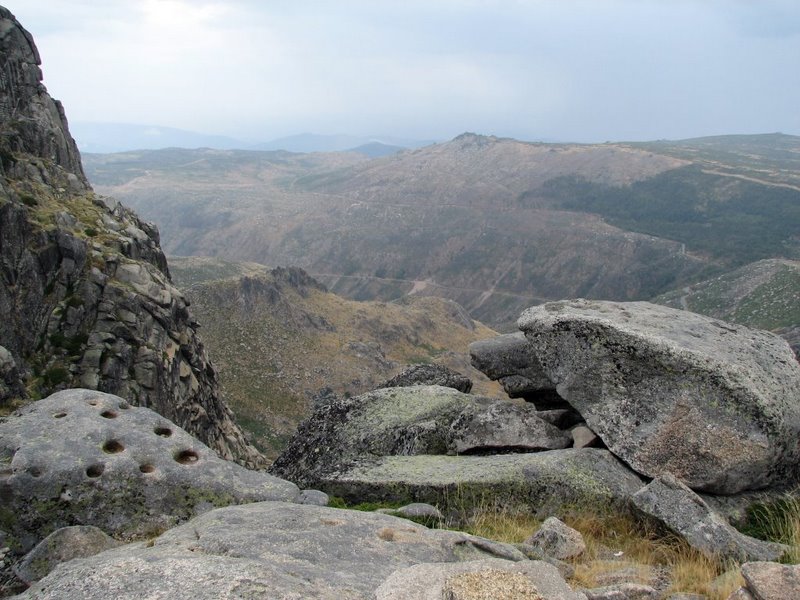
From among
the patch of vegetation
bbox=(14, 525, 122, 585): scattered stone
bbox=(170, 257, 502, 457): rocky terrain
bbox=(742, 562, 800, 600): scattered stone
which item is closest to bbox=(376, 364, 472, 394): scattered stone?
the patch of vegetation

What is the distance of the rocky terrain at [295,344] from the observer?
67.9 metres

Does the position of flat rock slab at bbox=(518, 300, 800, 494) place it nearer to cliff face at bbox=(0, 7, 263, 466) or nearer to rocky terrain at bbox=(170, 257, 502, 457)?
cliff face at bbox=(0, 7, 263, 466)

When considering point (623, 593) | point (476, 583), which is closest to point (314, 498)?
point (623, 593)

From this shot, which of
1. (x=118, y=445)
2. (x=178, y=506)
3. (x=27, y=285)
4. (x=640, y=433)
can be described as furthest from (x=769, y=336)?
(x=27, y=285)

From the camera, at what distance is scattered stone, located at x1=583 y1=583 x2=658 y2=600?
795cm

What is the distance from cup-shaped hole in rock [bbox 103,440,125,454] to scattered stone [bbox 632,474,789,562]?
1060 centimetres

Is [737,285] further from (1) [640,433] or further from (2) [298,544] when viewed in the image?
(2) [298,544]

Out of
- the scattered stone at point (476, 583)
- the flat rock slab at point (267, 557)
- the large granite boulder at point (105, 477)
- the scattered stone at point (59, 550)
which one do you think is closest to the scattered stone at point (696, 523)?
the flat rock slab at point (267, 557)

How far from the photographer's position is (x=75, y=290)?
29.8 meters

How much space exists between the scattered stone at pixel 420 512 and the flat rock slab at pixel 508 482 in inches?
37.0

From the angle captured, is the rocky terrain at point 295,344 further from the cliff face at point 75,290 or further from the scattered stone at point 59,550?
the scattered stone at point 59,550

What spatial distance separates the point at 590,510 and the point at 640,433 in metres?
2.44

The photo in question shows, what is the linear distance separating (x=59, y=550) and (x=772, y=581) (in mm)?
9976

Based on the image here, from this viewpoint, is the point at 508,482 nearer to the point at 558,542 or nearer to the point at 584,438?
the point at 558,542
